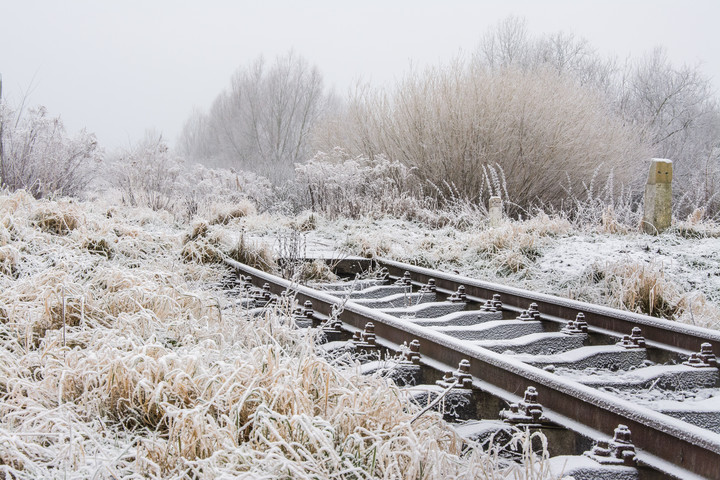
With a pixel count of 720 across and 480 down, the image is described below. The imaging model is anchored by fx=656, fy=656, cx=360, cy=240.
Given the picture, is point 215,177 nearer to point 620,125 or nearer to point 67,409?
point 620,125

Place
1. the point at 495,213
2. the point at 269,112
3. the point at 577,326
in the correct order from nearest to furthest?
1. the point at 577,326
2. the point at 495,213
3. the point at 269,112

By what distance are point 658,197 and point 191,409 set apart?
876 cm

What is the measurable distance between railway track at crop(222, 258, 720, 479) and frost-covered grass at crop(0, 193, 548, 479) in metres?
0.36

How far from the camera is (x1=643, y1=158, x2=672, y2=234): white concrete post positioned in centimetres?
A: 958

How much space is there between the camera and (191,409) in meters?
2.58

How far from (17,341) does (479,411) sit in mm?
2618

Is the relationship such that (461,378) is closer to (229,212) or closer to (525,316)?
(525,316)

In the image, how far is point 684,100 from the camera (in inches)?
1423

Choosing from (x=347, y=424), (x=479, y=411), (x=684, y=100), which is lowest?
(x=479, y=411)

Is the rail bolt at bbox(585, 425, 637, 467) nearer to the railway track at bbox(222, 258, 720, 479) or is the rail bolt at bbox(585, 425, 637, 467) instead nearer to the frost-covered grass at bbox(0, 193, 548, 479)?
the railway track at bbox(222, 258, 720, 479)

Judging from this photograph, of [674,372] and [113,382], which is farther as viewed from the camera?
[674,372]

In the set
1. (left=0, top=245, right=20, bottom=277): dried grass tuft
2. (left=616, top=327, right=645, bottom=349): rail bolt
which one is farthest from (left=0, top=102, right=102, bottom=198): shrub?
(left=616, top=327, right=645, bottom=349): rail bolt

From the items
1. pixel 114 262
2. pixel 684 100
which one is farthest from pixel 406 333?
pixel 684 100

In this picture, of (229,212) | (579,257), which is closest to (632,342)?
(579,257)
